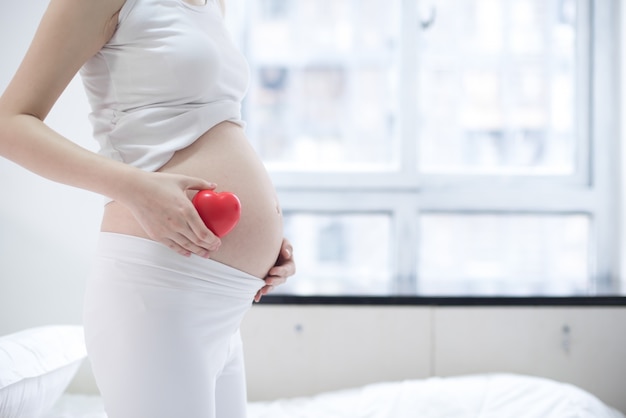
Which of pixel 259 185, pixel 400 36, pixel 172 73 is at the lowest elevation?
pixel 259 185

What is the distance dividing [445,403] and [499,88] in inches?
48.3

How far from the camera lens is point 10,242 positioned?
1.74 m

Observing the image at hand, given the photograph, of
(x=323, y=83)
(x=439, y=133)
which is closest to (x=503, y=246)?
(x=439, y=133)

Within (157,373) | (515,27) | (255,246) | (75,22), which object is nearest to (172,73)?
(75,22)

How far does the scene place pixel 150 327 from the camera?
2.33 feet

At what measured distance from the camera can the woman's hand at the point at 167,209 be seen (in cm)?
67

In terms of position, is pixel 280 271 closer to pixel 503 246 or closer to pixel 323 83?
pixel 323 83

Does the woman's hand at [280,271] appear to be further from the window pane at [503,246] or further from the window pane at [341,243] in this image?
the window pane at [503,246]

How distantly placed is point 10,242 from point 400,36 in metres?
1.43

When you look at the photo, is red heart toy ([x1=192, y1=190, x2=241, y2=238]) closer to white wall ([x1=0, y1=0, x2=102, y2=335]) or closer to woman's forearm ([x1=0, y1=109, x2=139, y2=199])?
woman's forearm ([x1=0, y1=109, x2=139, y2=199])

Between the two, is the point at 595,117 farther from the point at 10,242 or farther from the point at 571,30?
the point at 10,242

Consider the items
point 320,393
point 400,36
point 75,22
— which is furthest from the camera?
point 400,36

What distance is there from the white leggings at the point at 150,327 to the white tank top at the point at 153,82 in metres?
0.12

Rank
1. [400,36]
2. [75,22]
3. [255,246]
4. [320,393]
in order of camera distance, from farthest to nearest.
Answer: [400,36], [320,393], [255,246], [75,22]
